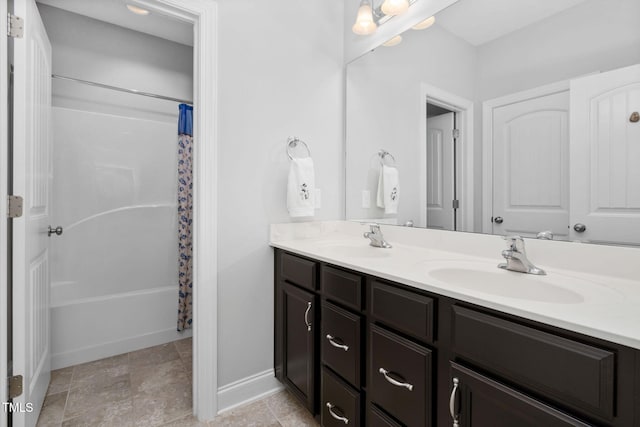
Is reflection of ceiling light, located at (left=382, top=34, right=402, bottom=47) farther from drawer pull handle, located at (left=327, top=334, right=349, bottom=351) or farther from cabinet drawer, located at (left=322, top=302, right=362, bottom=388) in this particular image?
drawer pull handle, located at (left=327, top=334, right=349, bottom=351)

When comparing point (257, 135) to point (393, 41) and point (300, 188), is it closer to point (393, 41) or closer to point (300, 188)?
point (300, 188)

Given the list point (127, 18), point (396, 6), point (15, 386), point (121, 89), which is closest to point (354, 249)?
point (396, 6)

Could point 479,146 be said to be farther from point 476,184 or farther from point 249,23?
point 249,23

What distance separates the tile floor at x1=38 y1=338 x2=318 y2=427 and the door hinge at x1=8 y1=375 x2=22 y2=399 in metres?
0.37

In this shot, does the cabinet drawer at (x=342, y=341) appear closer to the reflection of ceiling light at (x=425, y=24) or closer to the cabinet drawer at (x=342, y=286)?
the cabinet drawer at (x=342, y=286)

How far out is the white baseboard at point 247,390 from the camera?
1574 millimetres

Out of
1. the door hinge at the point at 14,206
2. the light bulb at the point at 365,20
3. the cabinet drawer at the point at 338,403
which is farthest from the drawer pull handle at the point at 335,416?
the light bulb at the point at 365,20

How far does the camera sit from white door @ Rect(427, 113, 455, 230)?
1.45 meters

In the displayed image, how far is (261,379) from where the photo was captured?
1691 millimetres

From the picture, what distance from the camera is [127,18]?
87.0 inches

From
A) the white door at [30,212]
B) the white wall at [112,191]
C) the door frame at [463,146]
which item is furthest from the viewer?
the white wall at [112,191]

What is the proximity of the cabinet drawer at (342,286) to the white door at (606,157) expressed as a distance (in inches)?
30.8

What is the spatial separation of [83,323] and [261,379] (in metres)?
1.40

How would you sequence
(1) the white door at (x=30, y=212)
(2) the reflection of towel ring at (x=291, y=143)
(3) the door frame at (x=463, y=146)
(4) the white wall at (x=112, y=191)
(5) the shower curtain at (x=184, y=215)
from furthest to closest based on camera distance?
(5) the shower curtain at (x=184, y=215) → (4) the white wall at (x=112, y=191) → (2) the reflection of towel ring at (x=291, y=143) → (3) the door frame at (x=463, y=146) → (1) the white door at (x=30, y=212)
